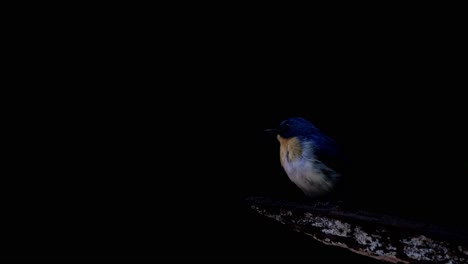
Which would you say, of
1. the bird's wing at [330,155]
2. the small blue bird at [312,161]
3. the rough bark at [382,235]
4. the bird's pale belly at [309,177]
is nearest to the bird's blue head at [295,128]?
the small blue bird at [312,161]

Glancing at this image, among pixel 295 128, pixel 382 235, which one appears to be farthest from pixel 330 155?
pixel 382 235

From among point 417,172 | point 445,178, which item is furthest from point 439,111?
point 445,178

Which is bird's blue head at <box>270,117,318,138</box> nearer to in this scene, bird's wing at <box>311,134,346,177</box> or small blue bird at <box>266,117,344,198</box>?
small blue bird at <box>266,117,344,198</box>

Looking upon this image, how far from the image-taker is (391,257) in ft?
3.96

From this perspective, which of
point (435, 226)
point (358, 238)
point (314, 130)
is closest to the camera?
point (435, 226)

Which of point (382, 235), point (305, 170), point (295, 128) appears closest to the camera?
point (382, 235)

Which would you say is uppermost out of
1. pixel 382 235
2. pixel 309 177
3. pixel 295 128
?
pixel 295 128

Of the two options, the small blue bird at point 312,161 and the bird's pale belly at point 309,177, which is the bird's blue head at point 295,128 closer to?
the small blue bird at point 312,161

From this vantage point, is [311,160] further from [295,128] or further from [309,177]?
[295,128]

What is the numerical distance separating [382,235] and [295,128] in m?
1.92

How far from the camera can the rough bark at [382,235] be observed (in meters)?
1.07

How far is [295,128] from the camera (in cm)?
308

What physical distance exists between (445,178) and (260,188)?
155cm

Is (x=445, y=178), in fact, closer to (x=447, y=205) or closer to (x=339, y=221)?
(x=447, y=205)
